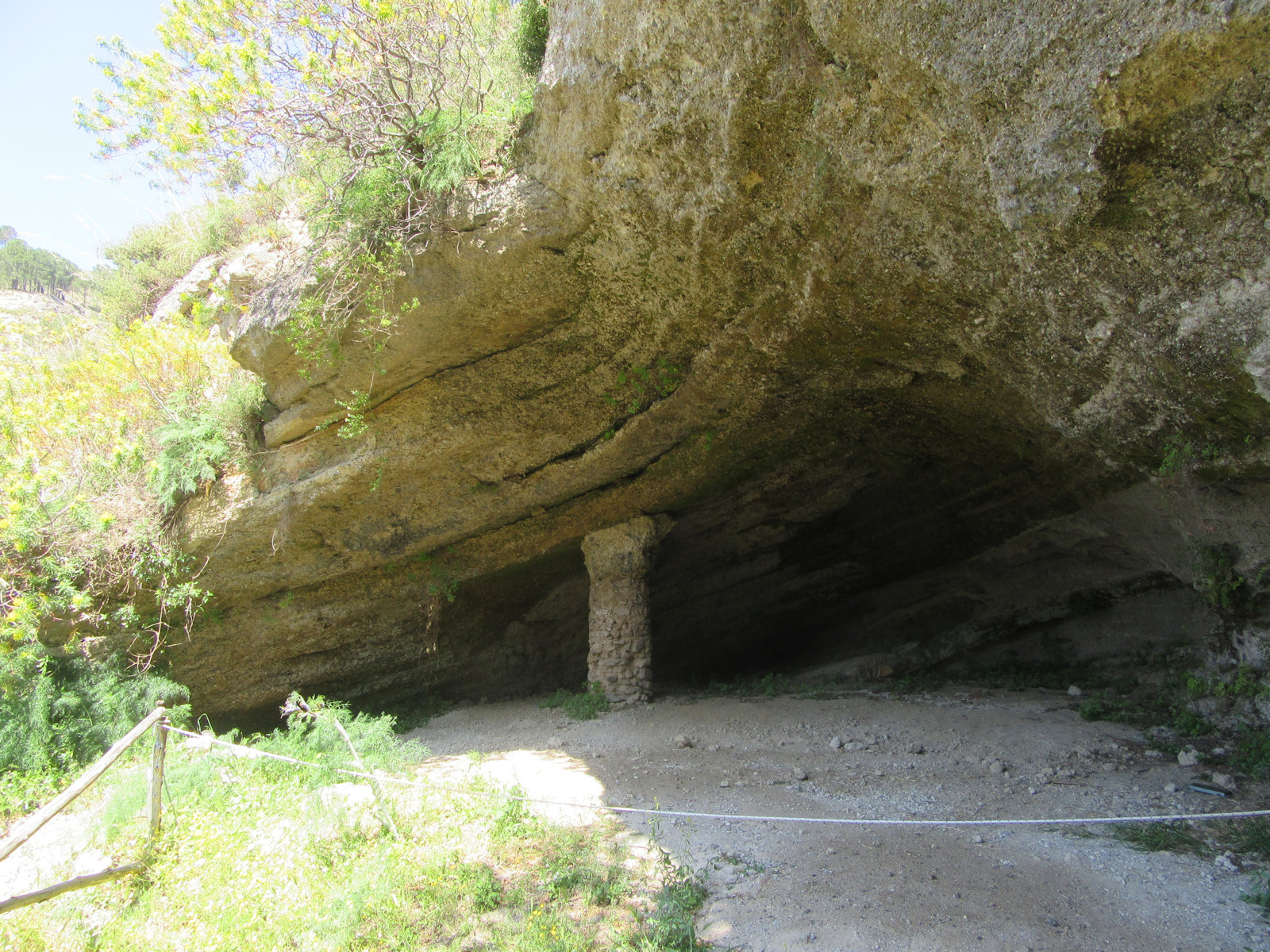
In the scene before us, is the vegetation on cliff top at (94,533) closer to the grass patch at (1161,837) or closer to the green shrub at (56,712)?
the green shrub at (56,712)

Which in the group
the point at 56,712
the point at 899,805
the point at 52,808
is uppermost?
the point at 52,808

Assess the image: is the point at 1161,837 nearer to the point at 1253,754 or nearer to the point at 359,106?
the point at 1253,754

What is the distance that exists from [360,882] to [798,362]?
4.67 metres

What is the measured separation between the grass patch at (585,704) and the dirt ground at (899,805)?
14 centimetres

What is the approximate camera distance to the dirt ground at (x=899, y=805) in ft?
9.98

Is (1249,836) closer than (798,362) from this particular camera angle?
Yes

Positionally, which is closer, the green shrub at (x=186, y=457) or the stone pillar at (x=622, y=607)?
the green shrub at (x=186, y=457)

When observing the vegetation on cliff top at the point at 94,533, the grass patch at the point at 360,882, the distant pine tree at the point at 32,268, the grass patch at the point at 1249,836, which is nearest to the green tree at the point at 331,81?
the vegetation on cliff top at the point at 94,533

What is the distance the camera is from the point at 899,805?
452 cm

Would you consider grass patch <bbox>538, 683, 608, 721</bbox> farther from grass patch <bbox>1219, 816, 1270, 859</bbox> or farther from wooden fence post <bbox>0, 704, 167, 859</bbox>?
grass patch <bbox>1219, 816, 1270, 859</bbox>

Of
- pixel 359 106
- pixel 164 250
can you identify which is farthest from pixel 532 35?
pixel 164 250

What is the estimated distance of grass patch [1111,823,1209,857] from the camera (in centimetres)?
365

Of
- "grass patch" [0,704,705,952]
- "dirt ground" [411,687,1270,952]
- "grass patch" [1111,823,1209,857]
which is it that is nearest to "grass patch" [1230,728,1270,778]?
"dirt ground" [411,687,1270,952]

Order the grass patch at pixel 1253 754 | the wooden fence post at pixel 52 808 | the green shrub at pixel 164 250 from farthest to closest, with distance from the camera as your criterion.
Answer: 1. the green shrub at pixel 164 250
2. the grass patch at pixel 1253 754
3. the wooden fence post at pixel 52 808
